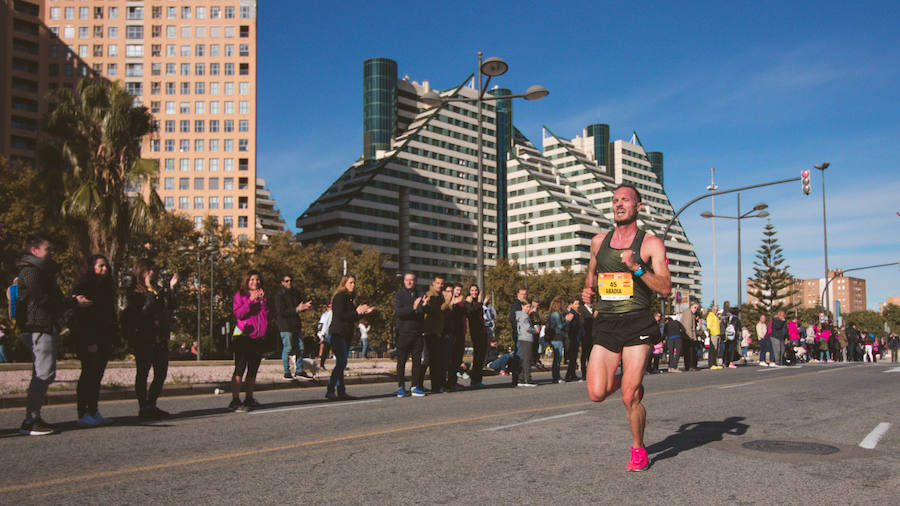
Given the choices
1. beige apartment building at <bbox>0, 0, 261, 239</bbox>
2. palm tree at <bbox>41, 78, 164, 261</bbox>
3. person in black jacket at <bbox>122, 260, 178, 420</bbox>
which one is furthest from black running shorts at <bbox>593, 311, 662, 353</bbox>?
beige apartment building at <bbox>0, 0, 261, 239</bbox>

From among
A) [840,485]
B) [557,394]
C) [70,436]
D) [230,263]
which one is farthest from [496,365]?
[230,263]

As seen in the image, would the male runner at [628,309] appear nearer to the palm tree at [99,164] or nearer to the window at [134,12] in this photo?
the palm tree at [99,164]

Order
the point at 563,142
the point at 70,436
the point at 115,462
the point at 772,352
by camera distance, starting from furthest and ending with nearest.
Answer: the point at 563,142
the point at 772,352
the point at 70,436
the point at 115,462

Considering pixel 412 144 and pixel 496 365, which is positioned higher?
pixel 412 144

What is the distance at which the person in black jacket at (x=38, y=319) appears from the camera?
7.34 m

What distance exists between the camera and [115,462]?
5660 mm

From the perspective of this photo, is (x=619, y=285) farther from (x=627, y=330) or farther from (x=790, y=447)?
(x=790, y=447)

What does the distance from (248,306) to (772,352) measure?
69.5ft

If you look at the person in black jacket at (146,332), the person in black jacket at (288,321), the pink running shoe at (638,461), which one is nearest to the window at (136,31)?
the person in black jacket at (288,321)

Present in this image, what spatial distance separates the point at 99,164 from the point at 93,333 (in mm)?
18992

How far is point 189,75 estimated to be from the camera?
96.1 m

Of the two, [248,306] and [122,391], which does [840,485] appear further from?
[122,391]

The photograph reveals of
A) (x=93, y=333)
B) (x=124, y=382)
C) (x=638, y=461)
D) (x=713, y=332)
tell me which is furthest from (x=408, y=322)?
(x=713, y=332)

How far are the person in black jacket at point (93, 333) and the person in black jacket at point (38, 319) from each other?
1.35 ft
